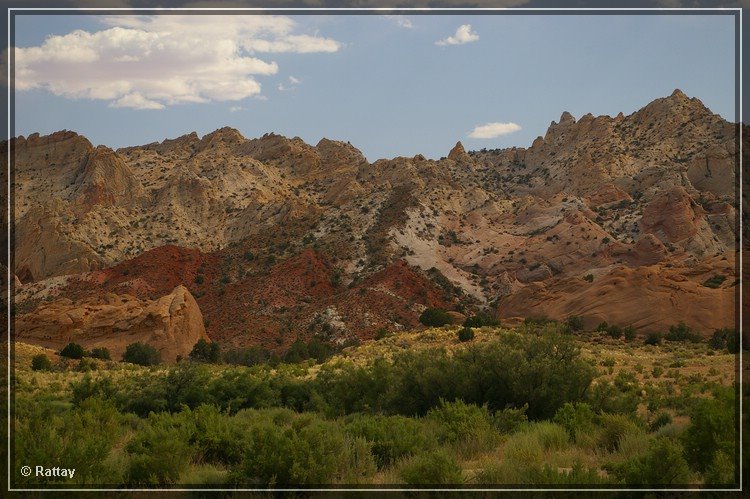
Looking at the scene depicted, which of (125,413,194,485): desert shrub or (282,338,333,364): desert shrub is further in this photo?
(282,338,333,364): desert shrub

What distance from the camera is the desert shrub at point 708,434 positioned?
1120 centimetres

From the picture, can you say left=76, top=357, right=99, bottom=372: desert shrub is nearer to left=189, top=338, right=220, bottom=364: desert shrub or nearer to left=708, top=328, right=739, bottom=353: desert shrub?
left=189, top=338, right=220, bottom=364: desert shrub

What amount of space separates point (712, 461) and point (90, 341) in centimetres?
4949

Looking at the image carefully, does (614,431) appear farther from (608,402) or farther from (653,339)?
(653,339)

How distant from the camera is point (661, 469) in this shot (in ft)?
33.8

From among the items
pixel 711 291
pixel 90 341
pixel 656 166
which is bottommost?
pixel 90 341

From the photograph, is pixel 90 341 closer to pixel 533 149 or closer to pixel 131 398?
pixel 131 398

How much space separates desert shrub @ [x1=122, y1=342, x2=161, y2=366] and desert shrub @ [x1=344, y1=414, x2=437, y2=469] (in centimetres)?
3688

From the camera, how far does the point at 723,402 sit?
1245 cm

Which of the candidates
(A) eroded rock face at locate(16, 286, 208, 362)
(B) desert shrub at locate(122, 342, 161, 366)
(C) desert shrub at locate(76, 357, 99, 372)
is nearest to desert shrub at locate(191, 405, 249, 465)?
(C) desert shrub at locate(76, 357, 99, 372)

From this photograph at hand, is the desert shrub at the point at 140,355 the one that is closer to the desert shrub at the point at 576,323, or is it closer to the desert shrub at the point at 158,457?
the desert shrub at the point at 576,323

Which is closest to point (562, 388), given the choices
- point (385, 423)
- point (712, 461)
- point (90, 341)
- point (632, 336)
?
point (385, 423)

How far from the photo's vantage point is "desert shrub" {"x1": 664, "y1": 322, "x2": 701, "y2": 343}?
154ft

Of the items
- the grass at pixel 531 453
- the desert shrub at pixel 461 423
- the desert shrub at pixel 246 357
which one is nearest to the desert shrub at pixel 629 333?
the grass at pixel 531 453
